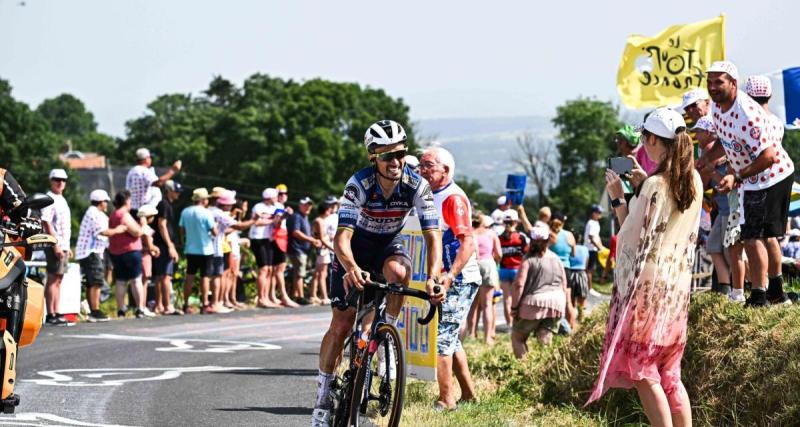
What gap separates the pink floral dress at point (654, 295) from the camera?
7055 millimetres

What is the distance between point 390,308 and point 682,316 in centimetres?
203

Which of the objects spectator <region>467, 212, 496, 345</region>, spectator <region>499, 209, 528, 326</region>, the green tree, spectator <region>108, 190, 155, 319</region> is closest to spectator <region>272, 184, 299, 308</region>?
spectator <region>108, 190, 155, 319</region>

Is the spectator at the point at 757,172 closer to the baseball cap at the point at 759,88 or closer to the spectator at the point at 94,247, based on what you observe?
the baseball cap at the point at 759,88

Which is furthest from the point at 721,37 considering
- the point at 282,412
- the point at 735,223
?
the point at 282,412

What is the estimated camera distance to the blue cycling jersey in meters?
8.17

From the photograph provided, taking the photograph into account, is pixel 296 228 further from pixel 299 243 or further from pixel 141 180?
pixel 141 180

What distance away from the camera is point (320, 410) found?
27.0 feet

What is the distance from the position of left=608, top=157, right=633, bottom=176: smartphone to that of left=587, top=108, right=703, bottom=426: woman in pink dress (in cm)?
24

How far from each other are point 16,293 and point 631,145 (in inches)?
224

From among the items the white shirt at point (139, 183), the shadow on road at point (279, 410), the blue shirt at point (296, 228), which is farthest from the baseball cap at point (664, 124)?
the blue shirt at point (296, 228)

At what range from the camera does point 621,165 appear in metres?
7.45

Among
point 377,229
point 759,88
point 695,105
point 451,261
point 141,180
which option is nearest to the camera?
point 377,229

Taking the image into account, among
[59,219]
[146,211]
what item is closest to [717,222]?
[59,219]

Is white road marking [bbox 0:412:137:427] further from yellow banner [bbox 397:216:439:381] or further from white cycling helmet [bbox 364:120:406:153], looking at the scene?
white cycling helmet [bbox 364:120:406:153]
